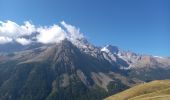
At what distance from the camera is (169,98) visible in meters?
161

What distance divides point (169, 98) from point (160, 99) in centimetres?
619

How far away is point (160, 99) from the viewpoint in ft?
545
